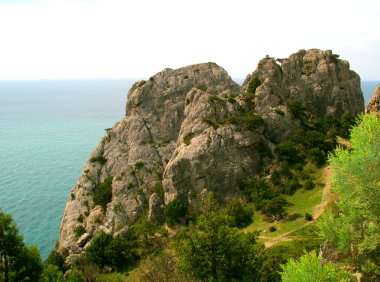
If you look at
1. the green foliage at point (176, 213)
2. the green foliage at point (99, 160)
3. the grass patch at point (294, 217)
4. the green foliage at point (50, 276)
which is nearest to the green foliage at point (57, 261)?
the green foliage at point (50, 276)

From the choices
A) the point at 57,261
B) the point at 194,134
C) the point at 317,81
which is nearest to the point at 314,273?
the point at 194,134

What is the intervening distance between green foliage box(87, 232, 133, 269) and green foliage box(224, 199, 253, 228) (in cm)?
1653

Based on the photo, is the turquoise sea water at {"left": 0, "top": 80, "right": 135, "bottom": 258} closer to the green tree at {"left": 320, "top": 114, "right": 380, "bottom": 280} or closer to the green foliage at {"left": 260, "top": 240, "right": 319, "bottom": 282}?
the green foliage at {"left": 260, "top": 240, "right": 319, "bottom": 282}

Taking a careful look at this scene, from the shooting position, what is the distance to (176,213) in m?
55.9

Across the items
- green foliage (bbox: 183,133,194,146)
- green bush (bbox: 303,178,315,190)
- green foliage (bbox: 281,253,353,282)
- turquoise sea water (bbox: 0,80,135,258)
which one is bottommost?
turquoise sea water (bbox: 0,80,135,258)

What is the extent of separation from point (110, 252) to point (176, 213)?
39.2ft

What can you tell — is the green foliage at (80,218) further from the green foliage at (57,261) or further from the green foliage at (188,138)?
the green foliage at (188,138)

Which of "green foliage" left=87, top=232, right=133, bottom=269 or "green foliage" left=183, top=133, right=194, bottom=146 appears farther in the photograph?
"green foliage" left=183, top=133, right=194, bottom=146

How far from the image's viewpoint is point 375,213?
20.1 meters

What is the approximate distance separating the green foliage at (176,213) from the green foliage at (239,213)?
8.01 meters

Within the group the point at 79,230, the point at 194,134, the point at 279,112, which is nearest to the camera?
the point at 79,230

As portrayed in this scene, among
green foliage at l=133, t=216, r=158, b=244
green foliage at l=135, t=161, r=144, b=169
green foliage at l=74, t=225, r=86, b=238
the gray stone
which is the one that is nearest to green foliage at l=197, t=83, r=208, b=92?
green foliage at l=135, t=161, r=144, b=169

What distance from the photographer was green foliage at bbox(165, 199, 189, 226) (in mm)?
55888

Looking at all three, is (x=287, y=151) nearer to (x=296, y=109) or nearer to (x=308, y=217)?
(x=296, y=109)
